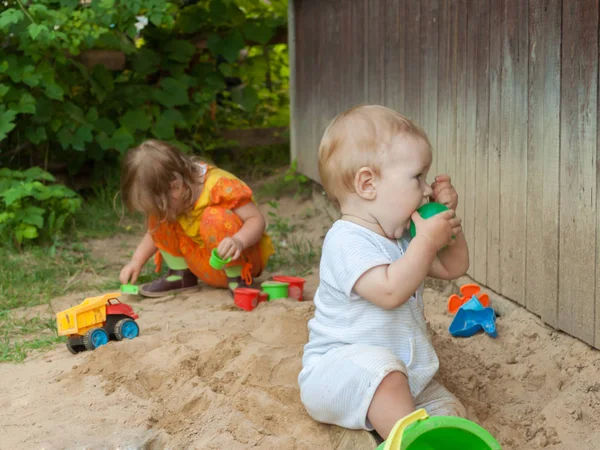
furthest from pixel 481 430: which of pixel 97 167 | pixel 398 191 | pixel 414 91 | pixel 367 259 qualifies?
pixel 97 167

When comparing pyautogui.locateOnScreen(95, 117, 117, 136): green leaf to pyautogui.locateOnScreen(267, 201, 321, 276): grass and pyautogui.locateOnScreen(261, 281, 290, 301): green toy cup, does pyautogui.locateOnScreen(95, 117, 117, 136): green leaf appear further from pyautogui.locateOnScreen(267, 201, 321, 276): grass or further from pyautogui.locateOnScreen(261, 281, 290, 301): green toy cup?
pyautogui.locateOnScreen(261, 281, 290, 301): green toy cup

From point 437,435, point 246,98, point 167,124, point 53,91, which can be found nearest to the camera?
point 437,435

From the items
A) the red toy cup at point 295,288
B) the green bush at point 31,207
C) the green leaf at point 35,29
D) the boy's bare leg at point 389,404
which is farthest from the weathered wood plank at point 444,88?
the green bush at point 31,207

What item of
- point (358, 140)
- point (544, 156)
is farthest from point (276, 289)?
point (358, 140)

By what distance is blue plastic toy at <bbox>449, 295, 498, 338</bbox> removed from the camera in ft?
11.0

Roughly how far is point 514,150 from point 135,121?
14.3 feet

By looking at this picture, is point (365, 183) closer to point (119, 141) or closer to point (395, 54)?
point (395, 54)

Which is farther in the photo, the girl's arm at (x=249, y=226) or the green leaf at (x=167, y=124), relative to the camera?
the green leaf at (x=167, y=124)

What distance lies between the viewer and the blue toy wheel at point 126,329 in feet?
11.3

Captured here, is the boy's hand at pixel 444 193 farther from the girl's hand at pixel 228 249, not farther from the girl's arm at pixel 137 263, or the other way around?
the girl's arm at pixel 137 263

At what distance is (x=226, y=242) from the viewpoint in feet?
13.2

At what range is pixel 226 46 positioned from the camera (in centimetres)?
745

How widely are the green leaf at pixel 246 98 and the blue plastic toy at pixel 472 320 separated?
4.79m

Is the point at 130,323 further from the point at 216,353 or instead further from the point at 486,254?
the point at 486,254
